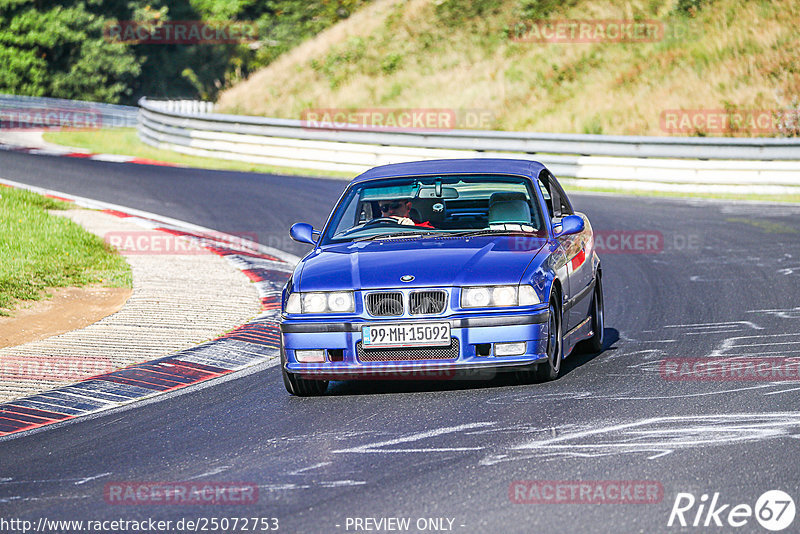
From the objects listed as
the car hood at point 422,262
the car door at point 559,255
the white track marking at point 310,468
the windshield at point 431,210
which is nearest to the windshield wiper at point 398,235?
the windshield at point 431,210

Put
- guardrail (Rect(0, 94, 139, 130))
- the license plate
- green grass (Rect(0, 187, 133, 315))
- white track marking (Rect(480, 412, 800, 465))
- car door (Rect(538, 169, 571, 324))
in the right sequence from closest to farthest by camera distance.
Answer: white track marking (Rect(480, 412, 800, 465)) → the license plate → car door (Rect(538, 169, 571, 324)) → green grass (Rect(0, 187, 133, 315)) → guardrail (Rect(0, 94, 139, 130))

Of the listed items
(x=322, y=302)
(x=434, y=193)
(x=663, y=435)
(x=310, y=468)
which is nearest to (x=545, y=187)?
(x=434, y=193)

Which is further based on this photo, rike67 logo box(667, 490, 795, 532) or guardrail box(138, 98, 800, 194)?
guardrail box(138, 98, 800, 194)

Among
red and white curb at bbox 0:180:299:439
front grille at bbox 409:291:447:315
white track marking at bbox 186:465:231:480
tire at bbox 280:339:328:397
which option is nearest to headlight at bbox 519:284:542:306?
front grille at bbox 409:291:447:315

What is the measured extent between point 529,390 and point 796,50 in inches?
964

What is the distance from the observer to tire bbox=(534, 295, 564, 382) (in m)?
8.14

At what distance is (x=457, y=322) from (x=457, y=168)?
1994 millimetres

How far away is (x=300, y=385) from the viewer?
8.33m

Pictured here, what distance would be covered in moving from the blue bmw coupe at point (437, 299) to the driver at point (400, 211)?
0.02 m

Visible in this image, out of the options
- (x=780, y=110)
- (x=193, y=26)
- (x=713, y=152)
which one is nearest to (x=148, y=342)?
(x=713, y=152)

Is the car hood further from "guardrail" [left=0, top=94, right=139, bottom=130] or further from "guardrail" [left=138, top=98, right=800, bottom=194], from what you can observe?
"guardrail" [left=0, top=94, right=139, bottom=130]

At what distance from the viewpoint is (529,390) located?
810 cm

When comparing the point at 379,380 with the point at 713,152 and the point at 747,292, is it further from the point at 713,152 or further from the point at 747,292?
the point at 713,152

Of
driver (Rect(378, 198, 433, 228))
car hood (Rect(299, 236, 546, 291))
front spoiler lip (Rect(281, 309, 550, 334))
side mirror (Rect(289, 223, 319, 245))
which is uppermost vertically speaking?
driver (Rect(378, 198, 433, 228))
